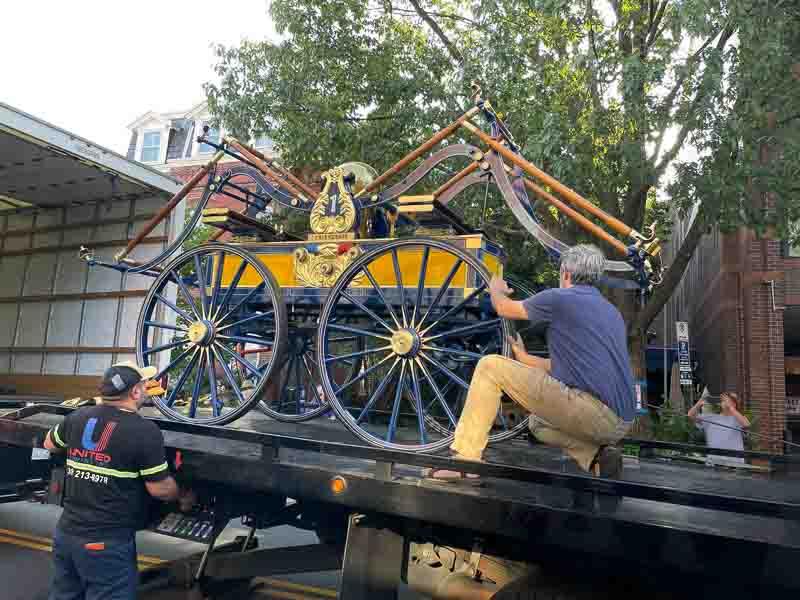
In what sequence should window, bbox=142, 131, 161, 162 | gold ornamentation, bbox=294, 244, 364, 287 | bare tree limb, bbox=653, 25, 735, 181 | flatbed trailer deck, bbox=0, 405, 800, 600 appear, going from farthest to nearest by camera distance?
1. window, bbox=142, 131, 161, 162
2. bare tree limb, bbox=653, 25, 735, 181
3. gold ornamentation, bbox=294, 244, 364, 287
4. flatbed trailer deck, bbox=0, 405, 800, 600

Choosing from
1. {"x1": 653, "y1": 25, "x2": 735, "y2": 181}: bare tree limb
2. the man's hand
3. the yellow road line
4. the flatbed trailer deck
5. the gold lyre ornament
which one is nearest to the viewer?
the flatbed trailer deck

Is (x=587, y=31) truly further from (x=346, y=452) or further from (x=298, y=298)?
(x=346, y=452)

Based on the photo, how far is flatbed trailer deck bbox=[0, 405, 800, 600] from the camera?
7.30 feet

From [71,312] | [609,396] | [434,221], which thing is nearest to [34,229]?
[71,312]

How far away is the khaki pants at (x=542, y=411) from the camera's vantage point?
2.94 m

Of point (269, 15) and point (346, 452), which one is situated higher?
point (269, 15)

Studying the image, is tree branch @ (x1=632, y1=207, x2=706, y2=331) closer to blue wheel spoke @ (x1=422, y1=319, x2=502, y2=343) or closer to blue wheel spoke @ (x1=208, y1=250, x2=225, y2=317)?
blue wheel spoke @ (x1=422, y1=319, x2=502, y2=343)

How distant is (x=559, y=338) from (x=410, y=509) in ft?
3.25

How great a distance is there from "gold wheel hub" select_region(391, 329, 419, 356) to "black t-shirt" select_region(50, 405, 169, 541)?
134 centimetres

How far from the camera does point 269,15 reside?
9352 millimetres

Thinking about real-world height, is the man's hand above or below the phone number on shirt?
Answer: above

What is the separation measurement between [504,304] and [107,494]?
2.04 m

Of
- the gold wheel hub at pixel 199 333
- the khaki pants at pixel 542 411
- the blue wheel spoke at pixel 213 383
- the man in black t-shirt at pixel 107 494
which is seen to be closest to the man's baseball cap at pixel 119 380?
the man in black t-shirt at pixel 107 494

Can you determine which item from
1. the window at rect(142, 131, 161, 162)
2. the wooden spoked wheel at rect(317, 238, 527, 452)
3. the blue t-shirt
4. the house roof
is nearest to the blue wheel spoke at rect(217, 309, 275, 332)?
the wooden spoked wheel at rect(317, 238, 527, 452)
